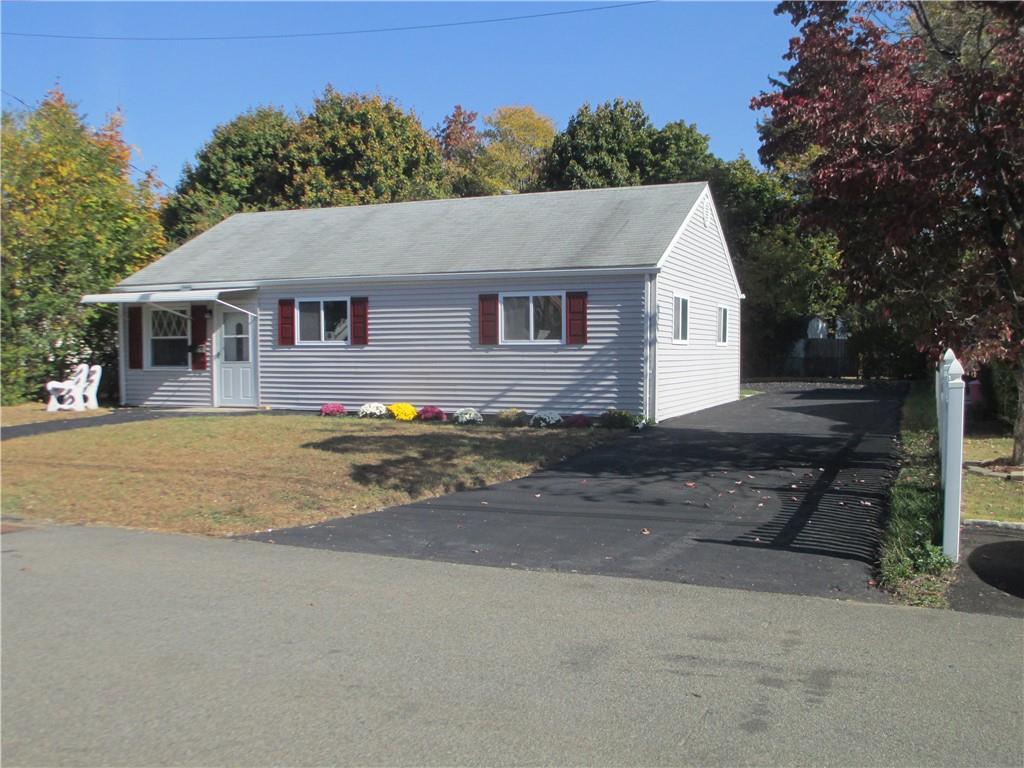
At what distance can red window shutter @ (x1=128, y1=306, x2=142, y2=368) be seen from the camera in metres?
21.6

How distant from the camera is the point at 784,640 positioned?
5.61 m

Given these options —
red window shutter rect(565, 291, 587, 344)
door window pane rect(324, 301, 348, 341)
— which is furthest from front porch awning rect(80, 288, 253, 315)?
red window shutter rect(565, 291, 587, 344)

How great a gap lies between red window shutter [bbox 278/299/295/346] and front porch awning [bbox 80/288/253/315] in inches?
31.2

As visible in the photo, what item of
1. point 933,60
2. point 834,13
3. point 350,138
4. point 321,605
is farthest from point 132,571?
point 350,138

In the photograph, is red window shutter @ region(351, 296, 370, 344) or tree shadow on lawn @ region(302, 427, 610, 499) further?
red window shutter @ region(351, 296, 370, 344)

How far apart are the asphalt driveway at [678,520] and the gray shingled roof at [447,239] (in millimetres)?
5491

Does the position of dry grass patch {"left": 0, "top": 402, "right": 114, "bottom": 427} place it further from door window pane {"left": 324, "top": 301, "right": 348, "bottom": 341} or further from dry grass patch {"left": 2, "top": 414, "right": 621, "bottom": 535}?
door window pane {"left": 324, "top": 301, "right": 348, "bottom": 341}

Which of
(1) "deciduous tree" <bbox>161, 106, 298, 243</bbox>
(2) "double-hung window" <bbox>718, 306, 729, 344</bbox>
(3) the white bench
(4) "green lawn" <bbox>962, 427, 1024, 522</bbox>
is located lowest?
(4) "green lawn" <bbox>962, 427, 1024, 522</bbox>

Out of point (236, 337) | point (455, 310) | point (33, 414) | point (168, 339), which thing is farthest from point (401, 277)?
point (33, 414)

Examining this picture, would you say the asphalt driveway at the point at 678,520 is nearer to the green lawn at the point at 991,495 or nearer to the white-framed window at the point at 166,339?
the green lawn at the point at 991,495

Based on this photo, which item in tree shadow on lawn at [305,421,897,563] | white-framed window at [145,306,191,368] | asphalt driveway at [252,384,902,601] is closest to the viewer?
asphalt driveway at [252,384,902,601]

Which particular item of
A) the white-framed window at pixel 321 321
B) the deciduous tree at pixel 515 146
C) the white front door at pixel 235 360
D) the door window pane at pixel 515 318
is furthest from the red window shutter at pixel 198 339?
the deciduous tree at pixel 515 146

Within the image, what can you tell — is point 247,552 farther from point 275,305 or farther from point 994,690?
point 275,305

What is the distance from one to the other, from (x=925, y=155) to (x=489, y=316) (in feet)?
31.9
